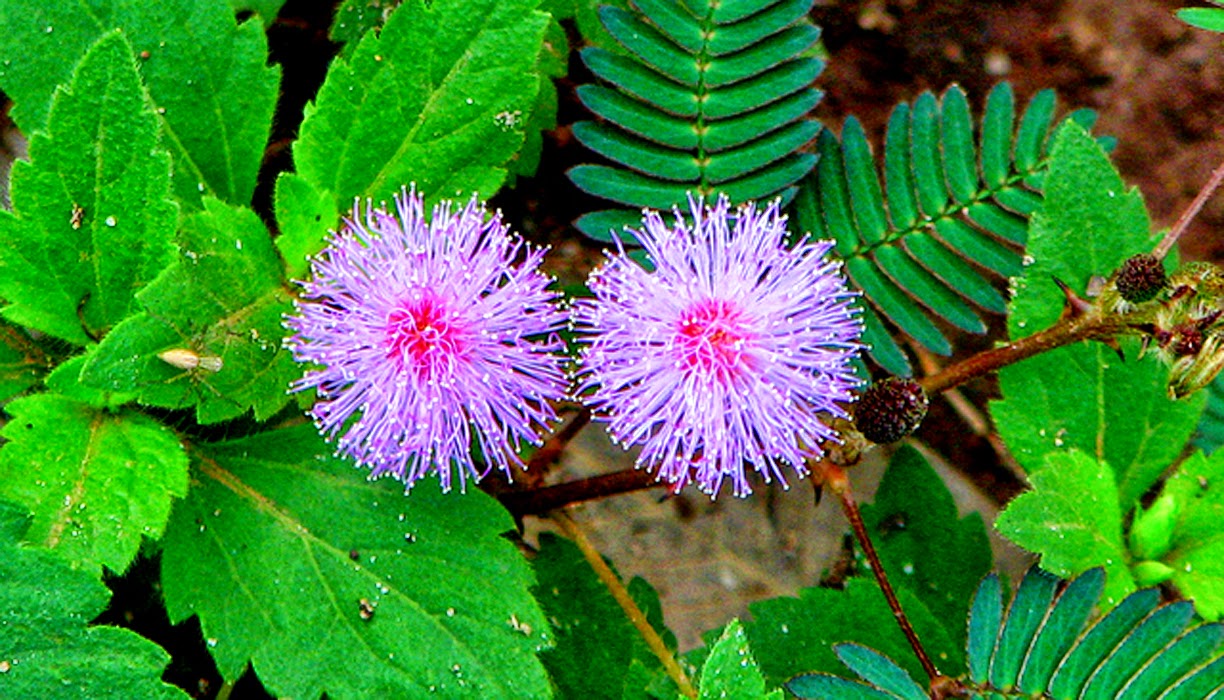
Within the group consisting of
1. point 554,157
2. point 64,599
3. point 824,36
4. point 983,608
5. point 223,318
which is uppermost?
point 824,36

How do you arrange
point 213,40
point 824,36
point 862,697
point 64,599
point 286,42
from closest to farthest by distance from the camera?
point 64,599 < point 862,697 < point 213,40 < point 286,42 < point 824,36

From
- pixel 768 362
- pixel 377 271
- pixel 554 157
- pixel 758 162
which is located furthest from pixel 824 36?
pixel 377 271

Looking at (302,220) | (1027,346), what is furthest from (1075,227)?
(302,220)

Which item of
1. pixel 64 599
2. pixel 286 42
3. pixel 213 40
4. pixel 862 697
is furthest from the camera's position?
pixel 286 42

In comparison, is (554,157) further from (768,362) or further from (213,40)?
(768,362)

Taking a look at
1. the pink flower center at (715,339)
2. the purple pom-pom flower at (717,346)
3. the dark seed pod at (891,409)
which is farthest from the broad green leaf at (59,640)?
the dark seed pod at (891,409)

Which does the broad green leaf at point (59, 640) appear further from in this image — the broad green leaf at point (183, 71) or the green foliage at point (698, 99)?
the green foliage at point (698, 99)

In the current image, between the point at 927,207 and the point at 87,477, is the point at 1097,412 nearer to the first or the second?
the point at 927,207
